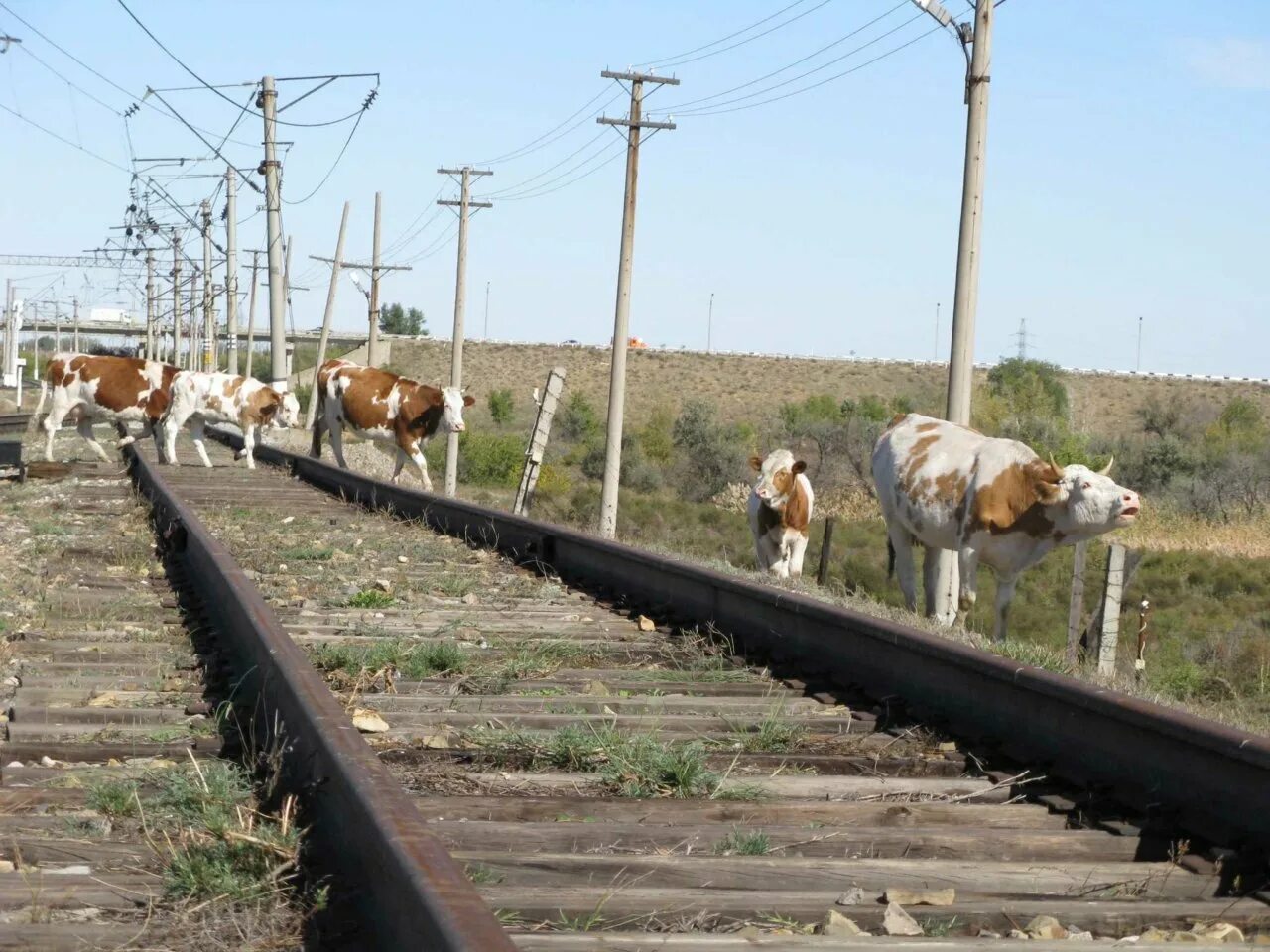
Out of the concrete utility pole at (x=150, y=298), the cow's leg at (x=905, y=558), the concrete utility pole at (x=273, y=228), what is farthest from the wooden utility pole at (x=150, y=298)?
the cow's leg at (x=905, y=558)

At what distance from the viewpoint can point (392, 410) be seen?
27688 mm

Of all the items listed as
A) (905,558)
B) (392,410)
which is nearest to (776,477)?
(905,558)

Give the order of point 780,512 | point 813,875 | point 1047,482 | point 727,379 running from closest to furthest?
point 813,875 → point 1047,482 → point 780,512 → point 727,379

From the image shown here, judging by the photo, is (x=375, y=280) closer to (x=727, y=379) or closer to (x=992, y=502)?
(x=992, y=502)

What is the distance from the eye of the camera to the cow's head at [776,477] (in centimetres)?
1750

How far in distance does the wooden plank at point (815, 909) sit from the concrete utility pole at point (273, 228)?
34620 mm

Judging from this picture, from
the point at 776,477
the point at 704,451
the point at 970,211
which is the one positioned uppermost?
the point at 970,211

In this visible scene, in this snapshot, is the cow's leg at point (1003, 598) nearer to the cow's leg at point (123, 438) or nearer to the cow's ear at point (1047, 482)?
the cow's ear at point (1047, 482)

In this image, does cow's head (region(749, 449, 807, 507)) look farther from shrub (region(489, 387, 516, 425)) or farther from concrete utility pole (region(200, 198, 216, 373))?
shrub (region(489, 387, 516, 425))

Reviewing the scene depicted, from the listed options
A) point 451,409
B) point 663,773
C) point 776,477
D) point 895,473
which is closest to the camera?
point 663,773

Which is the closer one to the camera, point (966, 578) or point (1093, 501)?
point (1093, 501)

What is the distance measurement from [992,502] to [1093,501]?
868 millimetres

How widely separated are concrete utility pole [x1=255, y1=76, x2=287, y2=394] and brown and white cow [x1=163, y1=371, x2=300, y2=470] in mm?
8430

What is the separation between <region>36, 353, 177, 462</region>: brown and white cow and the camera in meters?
28.0
